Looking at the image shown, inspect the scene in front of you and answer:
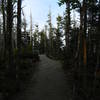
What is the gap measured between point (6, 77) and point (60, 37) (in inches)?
1556

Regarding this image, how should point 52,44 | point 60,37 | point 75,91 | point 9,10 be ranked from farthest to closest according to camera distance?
point 52,44 < point 60,37 < point 9,10 < point 75,91

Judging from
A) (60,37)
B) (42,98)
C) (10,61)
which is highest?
(60,37)

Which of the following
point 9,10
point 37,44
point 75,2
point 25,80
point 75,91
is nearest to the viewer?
point 75,91

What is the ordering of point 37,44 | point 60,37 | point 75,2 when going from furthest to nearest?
point 37,44 < point 60,37 < point 75,2

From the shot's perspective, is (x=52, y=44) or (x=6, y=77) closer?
(x=6, y=77)

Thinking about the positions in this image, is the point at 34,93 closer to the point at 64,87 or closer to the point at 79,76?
the point at 64,87

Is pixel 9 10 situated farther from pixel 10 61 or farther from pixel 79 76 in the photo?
pixel 79 76

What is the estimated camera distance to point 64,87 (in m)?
13.3

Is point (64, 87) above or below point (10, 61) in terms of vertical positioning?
below

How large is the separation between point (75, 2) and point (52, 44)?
41.6 meters

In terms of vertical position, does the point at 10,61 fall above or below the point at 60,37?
below

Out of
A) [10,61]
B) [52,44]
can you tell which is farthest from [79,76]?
[52,44]

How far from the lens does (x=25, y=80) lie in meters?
15.0

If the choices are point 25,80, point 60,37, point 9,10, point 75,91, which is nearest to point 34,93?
point 75,91
